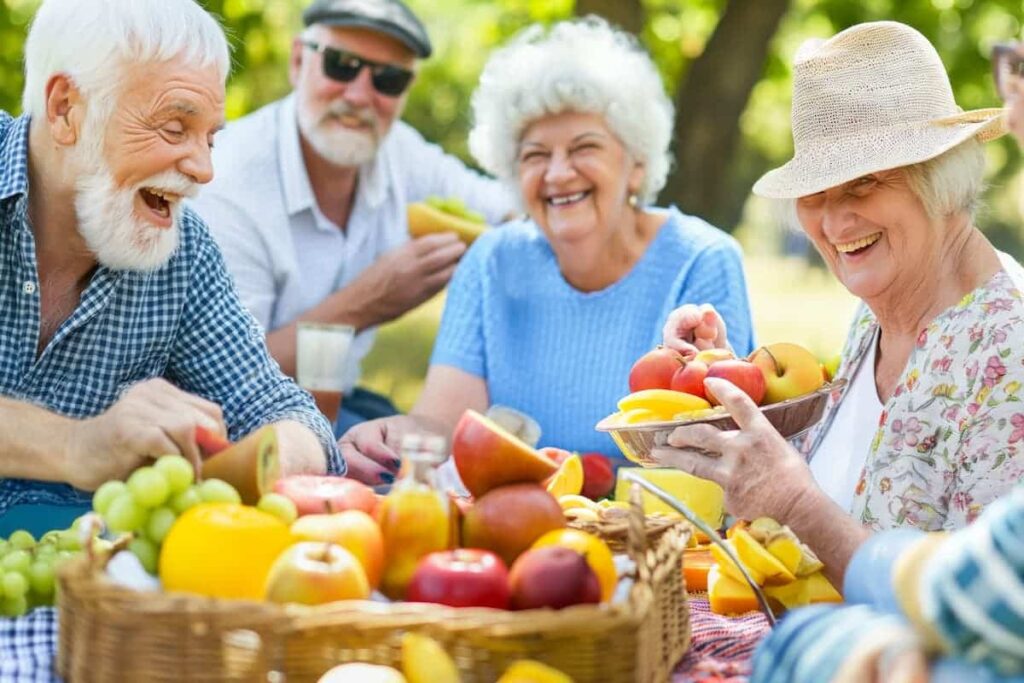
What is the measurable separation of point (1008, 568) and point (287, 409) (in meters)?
2.04

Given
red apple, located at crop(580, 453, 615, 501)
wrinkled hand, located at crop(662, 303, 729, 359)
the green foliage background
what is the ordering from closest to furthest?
wrinkled hand, located at crop(662, 303, 729, 359) → red apple, located at crop(580, 453, 615, 501) → the green foliage background

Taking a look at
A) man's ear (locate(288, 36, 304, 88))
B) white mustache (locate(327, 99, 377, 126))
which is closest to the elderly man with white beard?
white mustache (locate(327, 99, 377, 126))

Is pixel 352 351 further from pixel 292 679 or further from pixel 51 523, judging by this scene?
pixel 292 679

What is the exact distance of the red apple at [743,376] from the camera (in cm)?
246

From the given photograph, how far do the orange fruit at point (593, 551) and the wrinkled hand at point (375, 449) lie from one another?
185cm

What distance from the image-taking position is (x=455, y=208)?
505 cm

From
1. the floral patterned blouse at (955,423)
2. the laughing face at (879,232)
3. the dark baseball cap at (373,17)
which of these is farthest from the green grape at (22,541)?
the dark baseball cap at (373,17)

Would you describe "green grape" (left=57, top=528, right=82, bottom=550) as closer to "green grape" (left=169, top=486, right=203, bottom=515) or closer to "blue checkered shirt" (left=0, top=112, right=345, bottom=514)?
"green grape" (left=169, top=486, right=203, bottom=515)

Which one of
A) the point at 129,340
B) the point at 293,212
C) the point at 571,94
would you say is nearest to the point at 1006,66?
the point at 129,340

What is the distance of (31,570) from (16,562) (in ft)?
0.09

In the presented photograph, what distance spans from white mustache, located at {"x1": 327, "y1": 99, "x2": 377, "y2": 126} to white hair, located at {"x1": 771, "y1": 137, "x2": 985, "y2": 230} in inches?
116

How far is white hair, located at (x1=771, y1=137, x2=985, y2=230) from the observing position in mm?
2686

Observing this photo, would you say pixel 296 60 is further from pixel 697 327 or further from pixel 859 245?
pixel 859 245

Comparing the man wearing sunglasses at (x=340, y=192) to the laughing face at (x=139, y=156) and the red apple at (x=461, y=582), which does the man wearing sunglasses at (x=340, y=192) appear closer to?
the laughing face at (x=139, y=156)
